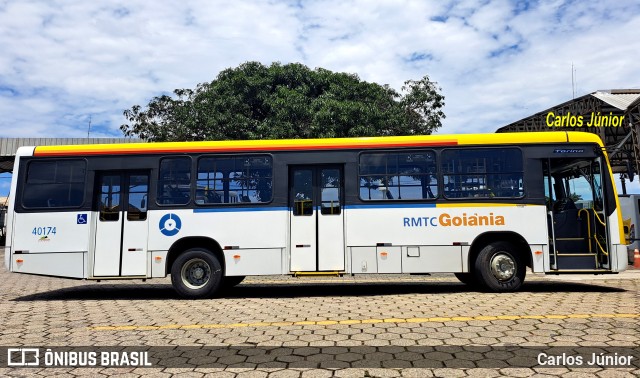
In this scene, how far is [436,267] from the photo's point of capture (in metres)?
8.68

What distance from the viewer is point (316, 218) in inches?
349

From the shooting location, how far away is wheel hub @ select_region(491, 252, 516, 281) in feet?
28.3

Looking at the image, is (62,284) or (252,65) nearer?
(62,284)

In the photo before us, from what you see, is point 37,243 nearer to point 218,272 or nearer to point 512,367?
point 218,272

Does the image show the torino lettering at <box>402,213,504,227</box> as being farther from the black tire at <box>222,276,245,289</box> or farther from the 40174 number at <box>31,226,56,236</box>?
the 40174 number at <box>31,226,56,236</box>

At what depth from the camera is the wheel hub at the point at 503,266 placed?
28.3 ft

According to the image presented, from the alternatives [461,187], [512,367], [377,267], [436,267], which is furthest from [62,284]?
[512,367]

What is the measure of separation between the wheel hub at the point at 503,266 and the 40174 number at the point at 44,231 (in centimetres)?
920

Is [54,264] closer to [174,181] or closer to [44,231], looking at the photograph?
[44,231]

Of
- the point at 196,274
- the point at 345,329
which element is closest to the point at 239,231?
the point at 196,274

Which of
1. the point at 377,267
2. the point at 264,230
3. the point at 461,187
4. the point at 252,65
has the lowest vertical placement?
the point at 377,267

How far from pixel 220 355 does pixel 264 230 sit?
4270 mm

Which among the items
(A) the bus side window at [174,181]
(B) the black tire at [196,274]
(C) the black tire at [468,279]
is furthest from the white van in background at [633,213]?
(A) the bus side window at [174,181]

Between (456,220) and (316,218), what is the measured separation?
2.89m
